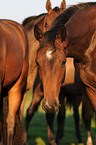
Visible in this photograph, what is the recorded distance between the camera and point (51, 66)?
3.70m

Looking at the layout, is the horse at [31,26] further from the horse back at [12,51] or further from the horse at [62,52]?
the horse at [62,52]

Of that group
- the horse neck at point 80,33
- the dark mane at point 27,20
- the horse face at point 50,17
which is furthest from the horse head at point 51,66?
the dark mane at point 27,20

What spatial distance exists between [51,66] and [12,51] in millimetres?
827

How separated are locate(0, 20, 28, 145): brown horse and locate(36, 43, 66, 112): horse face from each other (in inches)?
22.4

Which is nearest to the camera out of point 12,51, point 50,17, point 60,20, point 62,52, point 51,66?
point 51,66

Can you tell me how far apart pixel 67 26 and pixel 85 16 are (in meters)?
0.41

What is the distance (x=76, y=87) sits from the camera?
22.1 feet

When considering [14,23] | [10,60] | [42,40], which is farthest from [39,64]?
[14,23]

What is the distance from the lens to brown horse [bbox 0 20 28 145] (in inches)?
163

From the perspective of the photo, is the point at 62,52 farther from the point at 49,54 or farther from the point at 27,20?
the point at 27,20

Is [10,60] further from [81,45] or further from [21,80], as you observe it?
[81,45]

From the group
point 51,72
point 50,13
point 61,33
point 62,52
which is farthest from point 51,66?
point 50,13

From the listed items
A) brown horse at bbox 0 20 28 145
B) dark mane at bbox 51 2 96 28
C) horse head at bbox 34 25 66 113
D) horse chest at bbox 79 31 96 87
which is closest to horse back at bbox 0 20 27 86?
brown horse at bbox 0 20 28 145

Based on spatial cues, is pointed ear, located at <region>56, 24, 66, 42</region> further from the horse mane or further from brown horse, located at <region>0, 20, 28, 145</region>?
brown horse, located at <region>0, 20, 28, 145</region>
